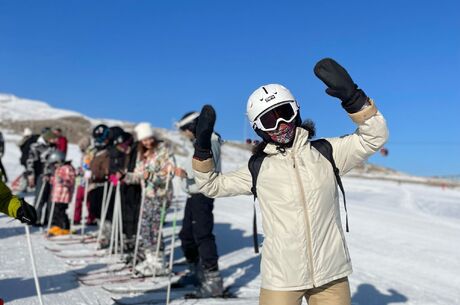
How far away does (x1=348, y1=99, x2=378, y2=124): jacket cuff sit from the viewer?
2799 millimetres

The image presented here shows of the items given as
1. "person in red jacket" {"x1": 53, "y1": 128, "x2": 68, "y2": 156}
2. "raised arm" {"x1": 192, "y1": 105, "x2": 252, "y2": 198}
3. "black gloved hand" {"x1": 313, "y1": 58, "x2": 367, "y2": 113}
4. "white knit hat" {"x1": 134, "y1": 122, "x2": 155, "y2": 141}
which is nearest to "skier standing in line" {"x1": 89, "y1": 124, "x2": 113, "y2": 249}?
"person in red jacket" {"x1": 53, "y1": 128, "x2": 68, "y2": 156}

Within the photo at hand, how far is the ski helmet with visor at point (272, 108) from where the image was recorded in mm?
3010

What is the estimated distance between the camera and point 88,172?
934cm

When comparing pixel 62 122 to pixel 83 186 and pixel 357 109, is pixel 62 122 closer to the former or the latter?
pixel 83 186

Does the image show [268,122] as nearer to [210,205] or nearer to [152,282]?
[210,205]

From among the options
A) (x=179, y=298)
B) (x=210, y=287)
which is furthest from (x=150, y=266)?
(x=210, y=287)

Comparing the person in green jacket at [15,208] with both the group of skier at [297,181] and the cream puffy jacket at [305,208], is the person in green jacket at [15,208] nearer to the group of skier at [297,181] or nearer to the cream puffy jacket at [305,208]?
the group of skier at [297,181]

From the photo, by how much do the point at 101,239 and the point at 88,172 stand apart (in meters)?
1.42

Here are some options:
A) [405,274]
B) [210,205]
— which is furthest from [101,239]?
[405,274]

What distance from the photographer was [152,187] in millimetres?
6539

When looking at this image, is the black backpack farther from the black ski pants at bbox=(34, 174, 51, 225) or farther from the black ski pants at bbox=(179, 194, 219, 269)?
the black ski pants at bbox=(34, 174, 51, 225)

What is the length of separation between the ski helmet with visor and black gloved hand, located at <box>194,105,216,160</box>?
259 mm

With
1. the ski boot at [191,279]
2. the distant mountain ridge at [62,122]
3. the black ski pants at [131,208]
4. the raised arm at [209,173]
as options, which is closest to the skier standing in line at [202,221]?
the ski boot at [191,279]

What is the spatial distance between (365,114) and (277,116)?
Answer: 0.53m
